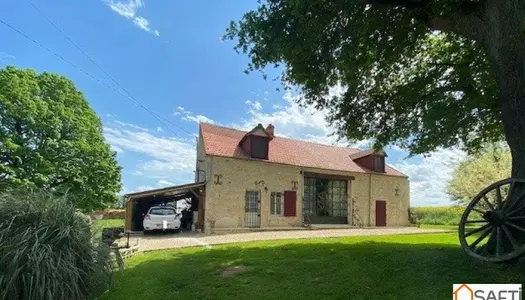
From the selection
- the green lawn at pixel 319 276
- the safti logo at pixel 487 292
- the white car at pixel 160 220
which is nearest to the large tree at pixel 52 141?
the white car at pixel 160 220

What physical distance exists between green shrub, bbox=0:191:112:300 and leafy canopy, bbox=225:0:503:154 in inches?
199

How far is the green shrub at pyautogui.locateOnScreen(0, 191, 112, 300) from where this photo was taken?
5379 mm

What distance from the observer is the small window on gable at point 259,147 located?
2217 cm

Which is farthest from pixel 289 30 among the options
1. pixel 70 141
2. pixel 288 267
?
pixel 70 141

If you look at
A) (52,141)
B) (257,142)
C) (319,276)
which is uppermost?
(257,142)

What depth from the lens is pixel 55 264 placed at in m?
5.63

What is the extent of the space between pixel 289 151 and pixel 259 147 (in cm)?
312

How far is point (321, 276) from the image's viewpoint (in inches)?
257

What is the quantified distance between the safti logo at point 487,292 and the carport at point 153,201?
638 inches

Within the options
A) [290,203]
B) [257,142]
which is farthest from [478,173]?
[257,142]

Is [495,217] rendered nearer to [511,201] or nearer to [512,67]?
[511,201]

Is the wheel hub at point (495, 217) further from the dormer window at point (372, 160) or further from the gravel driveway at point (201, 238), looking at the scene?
the dormer window at point (372, 160)

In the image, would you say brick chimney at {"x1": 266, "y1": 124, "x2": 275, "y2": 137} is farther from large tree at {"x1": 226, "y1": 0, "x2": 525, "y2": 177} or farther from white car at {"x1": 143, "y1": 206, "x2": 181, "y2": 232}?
large tree at {"x1": 226, "y1": 0, "x2": 525, "y2": 177}

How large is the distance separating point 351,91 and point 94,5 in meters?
7.88
